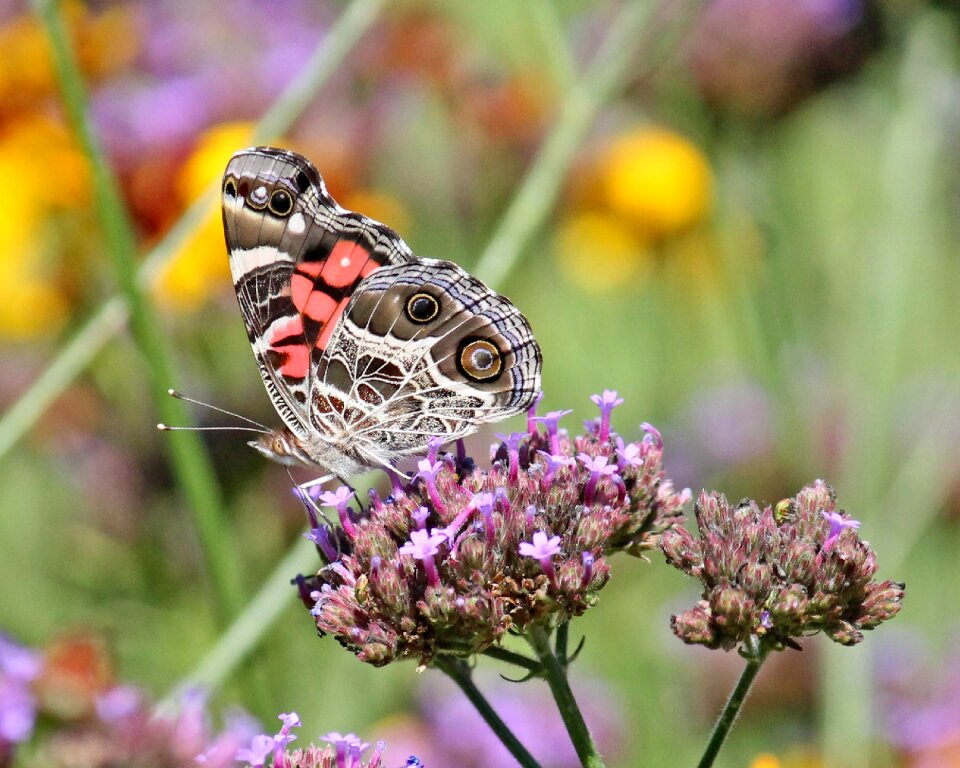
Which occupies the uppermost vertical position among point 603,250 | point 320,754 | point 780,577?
point 603,250

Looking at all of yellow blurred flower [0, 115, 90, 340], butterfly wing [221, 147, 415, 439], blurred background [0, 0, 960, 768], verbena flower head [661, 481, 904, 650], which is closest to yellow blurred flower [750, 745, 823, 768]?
blurred background [0, 0, 960, 768]

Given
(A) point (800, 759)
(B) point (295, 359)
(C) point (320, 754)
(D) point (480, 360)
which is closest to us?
(C) point (320, 754)

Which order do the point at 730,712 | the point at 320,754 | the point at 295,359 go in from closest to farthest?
the point at 730,712 → the point at 320,754 → the point at 295,359

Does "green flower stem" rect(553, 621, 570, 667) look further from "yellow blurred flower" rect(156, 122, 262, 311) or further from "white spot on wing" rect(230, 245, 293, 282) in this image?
"yellow blurred flower" rect(156, 122, 262, 311)

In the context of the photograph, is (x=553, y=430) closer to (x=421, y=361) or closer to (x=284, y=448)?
(x=421, y=361)

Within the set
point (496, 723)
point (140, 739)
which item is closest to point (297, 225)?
point (140, 739)

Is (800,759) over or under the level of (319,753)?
over

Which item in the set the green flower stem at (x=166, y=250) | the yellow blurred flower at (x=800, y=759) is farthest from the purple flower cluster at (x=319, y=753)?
the yellow blurred flower at (x=800, y=759)
